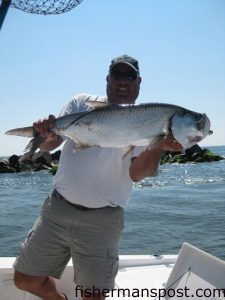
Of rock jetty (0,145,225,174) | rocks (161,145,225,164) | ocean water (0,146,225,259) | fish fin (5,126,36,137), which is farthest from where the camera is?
rocks (161,145,225,164)

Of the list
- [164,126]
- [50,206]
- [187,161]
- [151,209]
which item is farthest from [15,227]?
[187,161]

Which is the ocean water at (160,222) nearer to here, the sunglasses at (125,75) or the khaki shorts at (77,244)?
the khaki shorts at (77,244)

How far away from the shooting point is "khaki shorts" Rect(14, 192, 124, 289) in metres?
3.55

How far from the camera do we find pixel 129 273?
4980mm

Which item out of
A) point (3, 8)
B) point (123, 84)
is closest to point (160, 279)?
point (123, 84)

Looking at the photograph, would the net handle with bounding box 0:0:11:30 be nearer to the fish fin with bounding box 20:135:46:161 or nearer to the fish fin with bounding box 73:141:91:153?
the fish fin with bounding box 20:135:46:161

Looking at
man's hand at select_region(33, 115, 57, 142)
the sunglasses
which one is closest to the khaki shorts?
man's hand at select_region(33, 115, 57, 142)

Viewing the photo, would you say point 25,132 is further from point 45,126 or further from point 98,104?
point 98,104

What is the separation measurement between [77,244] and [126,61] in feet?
5.41

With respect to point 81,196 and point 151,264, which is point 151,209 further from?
point 81,196

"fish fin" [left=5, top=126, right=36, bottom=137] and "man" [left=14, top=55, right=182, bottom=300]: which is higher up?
"fish fin" [left=5, top=126, right=36, bottom=137]

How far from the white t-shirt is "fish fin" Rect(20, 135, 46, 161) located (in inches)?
13.7

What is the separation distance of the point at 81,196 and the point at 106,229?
1.17 ft

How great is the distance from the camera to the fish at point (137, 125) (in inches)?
126
